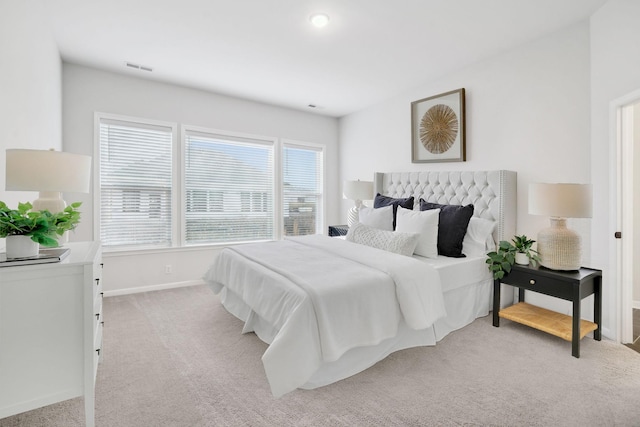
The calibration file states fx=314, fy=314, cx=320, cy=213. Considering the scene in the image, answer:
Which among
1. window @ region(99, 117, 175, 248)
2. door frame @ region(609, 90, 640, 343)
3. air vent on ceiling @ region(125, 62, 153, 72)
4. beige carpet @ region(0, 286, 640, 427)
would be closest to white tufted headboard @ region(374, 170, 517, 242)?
door frame @ region(609, 90, 640, 343)

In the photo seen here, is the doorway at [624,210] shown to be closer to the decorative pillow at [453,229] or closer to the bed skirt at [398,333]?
the bed skirt at [398,333]

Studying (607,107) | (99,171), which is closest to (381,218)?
(607,107)

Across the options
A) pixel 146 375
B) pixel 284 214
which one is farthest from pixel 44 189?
pixel 284 214

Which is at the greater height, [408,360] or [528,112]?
[528,112]

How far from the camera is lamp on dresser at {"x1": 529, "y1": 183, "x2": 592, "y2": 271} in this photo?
7.84ft

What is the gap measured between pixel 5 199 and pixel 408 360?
279 cm

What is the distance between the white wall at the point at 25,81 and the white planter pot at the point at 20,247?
15.4 inches

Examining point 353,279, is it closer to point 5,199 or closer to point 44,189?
point 44,189

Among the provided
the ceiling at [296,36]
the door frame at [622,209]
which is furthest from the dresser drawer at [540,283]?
→ the ceiling at [296,36]

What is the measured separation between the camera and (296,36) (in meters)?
2.94

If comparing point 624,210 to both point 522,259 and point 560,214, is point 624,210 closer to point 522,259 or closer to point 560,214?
point 560,214

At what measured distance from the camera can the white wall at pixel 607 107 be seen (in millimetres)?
2305

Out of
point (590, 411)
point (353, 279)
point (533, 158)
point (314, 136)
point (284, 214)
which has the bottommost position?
point (590, 411)

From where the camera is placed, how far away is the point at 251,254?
292cm
